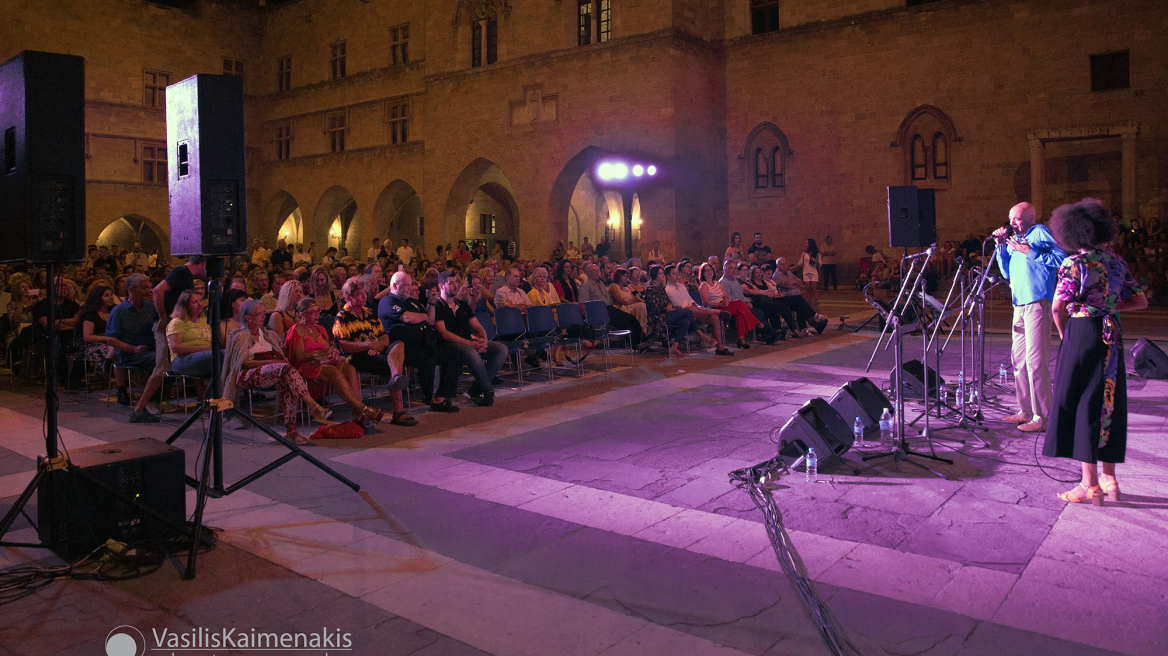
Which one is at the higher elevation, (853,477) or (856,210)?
(856,210)

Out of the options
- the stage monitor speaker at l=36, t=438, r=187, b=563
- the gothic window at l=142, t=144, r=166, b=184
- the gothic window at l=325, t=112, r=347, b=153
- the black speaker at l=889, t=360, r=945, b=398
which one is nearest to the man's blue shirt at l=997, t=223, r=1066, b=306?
the black speaker at l=889, t=360, r=945, b=398

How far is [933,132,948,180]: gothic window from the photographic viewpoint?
18453mm

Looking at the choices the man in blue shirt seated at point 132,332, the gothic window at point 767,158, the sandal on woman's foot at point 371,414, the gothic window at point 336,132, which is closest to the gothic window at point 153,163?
the gothic window at point 336,132

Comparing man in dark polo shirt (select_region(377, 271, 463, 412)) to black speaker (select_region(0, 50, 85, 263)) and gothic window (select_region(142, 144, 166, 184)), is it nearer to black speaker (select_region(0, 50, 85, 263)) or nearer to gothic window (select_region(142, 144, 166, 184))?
black speaker (select_region(0, 50, 85, 263))

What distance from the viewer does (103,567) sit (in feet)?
11.8

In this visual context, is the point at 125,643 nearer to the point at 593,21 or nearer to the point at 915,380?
the point at 915,380

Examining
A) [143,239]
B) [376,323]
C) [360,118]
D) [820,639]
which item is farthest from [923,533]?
[143,239]

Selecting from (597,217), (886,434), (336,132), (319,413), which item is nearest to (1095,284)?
Answer: (886,434)

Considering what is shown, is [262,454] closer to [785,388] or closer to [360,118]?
[785,388]

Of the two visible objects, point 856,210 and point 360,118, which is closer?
point 856,210

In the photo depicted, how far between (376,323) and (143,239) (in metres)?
27.2

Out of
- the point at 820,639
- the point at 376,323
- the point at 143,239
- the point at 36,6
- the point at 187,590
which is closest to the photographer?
the point at 820,639

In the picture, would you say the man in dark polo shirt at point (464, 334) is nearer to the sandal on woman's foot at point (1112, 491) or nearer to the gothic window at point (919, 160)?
the sandal on woman's foot at point (1112, 491)

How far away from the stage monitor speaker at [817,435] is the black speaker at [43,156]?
381 cm
